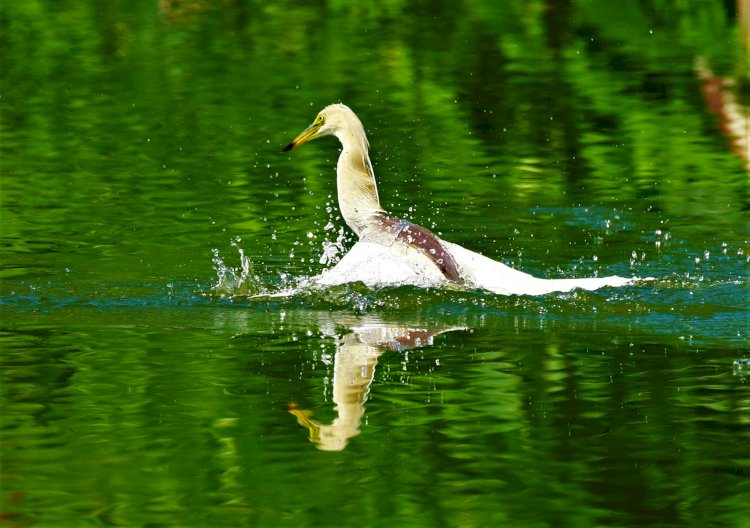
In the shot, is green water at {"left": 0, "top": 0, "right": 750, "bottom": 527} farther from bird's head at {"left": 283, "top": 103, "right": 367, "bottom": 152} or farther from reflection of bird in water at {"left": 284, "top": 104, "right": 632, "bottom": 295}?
bird's head at {"left": 283, "top": 103, "right": 367, "bottom": 152}

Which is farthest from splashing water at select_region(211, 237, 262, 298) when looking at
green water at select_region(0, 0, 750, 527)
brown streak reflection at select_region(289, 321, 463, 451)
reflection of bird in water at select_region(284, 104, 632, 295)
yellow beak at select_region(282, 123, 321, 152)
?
yellow beak at select_region(282, 123, 321, 152)

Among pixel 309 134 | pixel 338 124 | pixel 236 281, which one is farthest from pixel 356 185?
pixel 236 281

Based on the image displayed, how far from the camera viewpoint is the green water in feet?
19.7

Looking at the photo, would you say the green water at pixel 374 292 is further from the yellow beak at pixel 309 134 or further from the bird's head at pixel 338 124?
the bird's head at pixel 338 124

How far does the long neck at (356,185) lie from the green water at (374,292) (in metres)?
0.50

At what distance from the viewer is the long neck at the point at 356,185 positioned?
1053 centimetres

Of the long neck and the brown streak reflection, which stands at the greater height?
the long neck

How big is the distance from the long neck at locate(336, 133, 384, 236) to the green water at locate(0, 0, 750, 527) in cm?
50

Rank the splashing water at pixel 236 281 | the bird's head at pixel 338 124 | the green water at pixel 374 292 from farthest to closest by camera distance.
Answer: the bird's head at pixel 338 124, the splashing water at pixel 236 281, the green water at pixel 374 292

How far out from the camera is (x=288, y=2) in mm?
23922

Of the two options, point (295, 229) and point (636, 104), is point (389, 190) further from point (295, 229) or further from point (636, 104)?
point (636, 104)

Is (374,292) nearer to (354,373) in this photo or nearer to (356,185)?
(356,185)

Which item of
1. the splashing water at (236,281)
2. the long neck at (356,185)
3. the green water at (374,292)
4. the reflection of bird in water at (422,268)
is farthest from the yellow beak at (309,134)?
the reflection of bird in water at (422,268)

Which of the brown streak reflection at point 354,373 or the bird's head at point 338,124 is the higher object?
the bird's head at point 338,124
